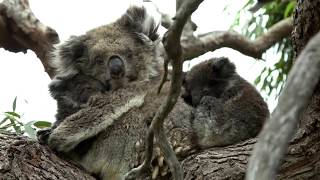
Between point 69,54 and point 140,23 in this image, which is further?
point 140,23

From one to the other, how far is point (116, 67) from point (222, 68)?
752 millimetres

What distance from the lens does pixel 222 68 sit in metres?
3.75

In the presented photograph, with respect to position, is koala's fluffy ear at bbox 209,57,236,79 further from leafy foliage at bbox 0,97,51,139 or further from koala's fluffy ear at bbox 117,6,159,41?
leafy foliage at bbox 0,97,51,139

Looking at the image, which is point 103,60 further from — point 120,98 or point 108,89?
point 120,98

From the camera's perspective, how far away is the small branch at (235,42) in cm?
549

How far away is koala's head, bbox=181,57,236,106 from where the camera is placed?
11.8 feet

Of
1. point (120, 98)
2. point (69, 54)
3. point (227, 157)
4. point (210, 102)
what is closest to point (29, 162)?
point (120, 98)

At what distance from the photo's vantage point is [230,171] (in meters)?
2.72

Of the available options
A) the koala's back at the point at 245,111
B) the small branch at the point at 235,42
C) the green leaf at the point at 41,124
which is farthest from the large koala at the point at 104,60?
the small branch at the point at 235,42

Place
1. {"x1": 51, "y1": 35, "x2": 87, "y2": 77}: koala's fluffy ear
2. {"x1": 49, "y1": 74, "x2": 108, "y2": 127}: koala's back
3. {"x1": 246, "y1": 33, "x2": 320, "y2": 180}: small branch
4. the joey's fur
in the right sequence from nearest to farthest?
{"x1": 246, "y1": 33, "x2": 320, "y2": 180}: small branch
the joey's fur
{"x1": 49, "y1": 74, "x2": 108, "y2": 127}: koala's back
{"x1": 51, "y1": 35, "x2": 87, "y2": 77}: koala's fluffy ear

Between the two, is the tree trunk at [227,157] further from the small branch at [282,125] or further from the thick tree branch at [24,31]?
the thick tree branch at [24,31]

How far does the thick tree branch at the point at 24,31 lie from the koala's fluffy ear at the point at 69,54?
0.83 metres

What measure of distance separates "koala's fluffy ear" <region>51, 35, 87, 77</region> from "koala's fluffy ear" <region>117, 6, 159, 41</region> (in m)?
0.37

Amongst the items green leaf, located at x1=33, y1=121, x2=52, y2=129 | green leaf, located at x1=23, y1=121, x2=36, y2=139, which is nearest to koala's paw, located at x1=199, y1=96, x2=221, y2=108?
green leaf, located at x1=23, y1=121, x2=36, y2=139
